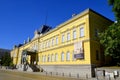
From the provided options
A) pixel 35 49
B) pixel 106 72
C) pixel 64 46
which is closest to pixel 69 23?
pixel 64 46


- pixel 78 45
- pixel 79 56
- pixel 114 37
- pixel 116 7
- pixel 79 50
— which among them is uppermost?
pixel 116 7

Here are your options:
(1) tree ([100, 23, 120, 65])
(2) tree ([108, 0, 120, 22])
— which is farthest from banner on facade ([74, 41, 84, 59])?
(2) tree ([108, 0, 120, 22])

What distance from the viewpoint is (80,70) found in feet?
100

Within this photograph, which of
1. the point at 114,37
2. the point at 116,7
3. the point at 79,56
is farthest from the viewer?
the point at 79,56

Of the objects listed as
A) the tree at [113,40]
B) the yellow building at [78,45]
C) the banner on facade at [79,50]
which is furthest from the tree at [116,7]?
the banner on facade at [79,50]

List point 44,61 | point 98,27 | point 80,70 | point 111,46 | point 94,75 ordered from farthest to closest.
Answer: point 44,61 → point 98,27 → point 80,70 → point 94,75 → point 111,46

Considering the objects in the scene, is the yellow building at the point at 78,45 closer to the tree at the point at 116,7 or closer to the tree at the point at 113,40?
the tree at the point at 113,40

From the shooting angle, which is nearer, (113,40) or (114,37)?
(113,40)

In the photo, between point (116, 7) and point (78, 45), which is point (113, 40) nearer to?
point (116, 7)

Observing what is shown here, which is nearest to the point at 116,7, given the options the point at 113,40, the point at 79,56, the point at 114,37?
the point at 114,37

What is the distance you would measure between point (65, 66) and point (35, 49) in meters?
22.4

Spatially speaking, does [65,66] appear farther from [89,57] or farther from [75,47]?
[89,57]

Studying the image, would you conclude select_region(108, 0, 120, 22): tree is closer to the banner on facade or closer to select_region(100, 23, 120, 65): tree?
select_region(100, 23, 120, 65): tree

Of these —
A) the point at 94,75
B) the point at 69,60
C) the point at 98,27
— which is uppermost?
the point at 98,27
